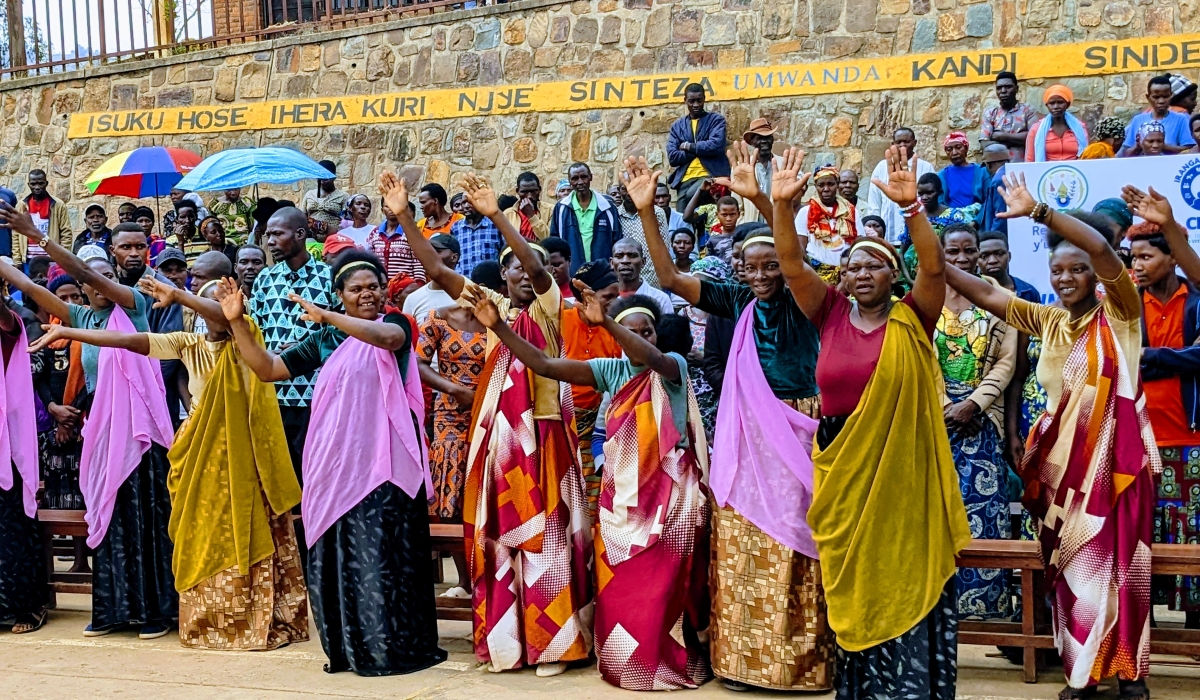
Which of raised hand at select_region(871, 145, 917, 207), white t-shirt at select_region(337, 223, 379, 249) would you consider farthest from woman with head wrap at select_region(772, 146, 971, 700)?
white t-shirt at select_region(337, 223, 379, 249)

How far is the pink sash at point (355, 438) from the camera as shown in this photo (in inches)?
238

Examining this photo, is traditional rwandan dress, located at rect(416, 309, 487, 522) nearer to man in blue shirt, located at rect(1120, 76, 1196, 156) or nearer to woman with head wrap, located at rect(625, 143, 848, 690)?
woman with head wrap, located at rect(625, 143, 848, 690)

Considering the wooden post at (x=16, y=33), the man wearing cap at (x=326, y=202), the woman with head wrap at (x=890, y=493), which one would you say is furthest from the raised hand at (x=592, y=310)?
the wooden post at (x=16, y=33)

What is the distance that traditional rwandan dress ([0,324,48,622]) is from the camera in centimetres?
728

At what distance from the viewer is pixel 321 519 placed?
605cm

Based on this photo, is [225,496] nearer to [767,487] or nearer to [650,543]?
[650,543]

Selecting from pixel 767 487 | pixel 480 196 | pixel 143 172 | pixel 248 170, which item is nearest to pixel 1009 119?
pixel 248 170

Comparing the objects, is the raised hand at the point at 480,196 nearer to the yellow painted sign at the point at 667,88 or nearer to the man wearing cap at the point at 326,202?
the man wearing cap at the point at 326,202

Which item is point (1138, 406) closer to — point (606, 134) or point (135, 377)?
point (135, 377)

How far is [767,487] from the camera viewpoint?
5.43 metres

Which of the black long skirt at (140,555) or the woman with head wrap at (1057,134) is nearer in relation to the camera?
the black long skirt at (140,555)

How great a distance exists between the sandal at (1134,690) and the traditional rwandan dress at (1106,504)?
7 centimetres

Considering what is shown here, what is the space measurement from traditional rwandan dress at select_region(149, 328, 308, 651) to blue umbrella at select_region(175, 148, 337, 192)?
6.02 m

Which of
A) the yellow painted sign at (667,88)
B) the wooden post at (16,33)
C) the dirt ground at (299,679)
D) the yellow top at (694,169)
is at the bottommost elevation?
the dirt ground at (299,679)
